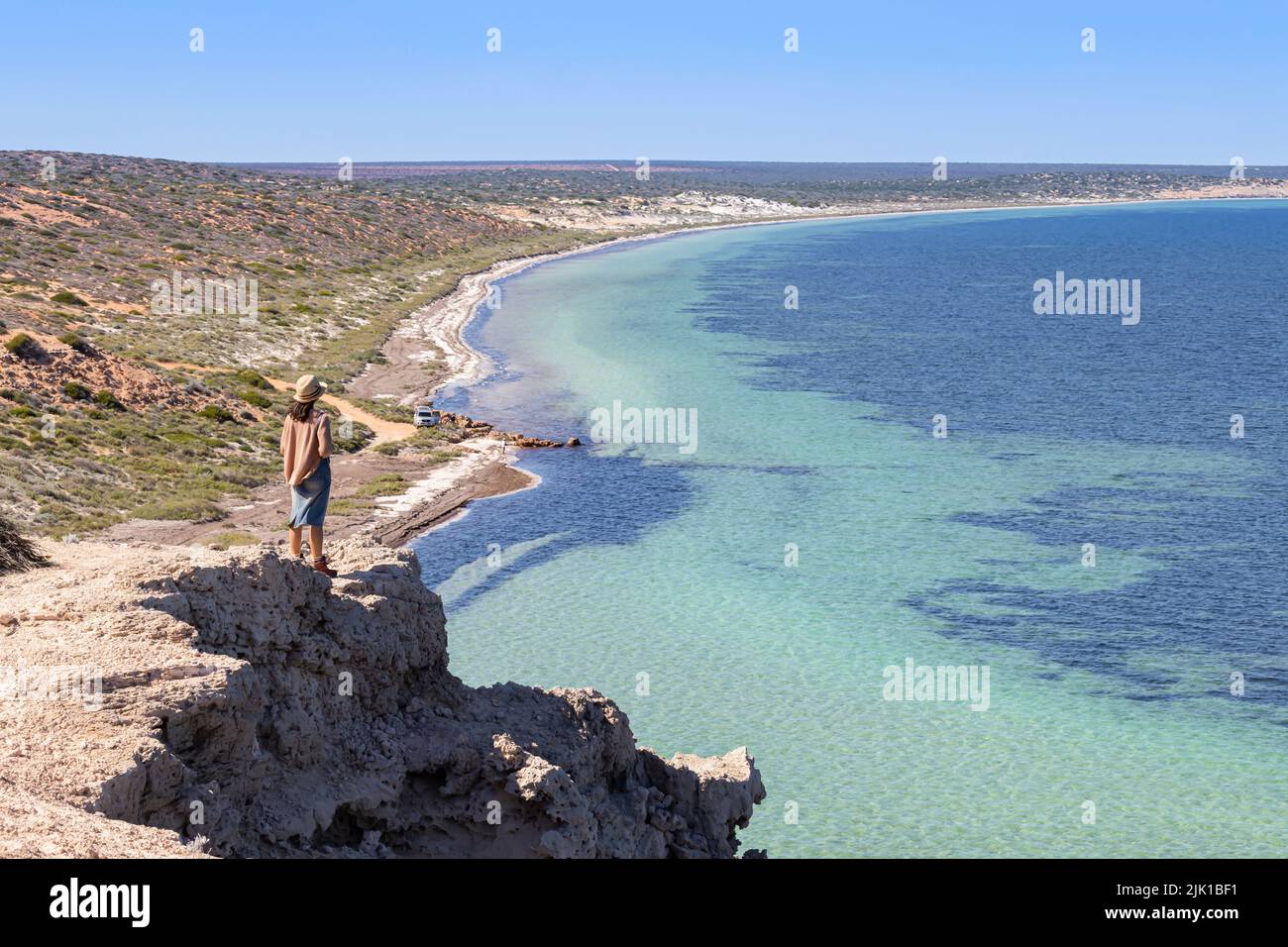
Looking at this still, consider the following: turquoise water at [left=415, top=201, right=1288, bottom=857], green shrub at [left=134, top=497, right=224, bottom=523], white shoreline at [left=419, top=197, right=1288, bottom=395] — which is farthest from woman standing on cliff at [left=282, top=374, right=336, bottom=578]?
white shoreline at [left=419, top=197, right=1288, bottom=395]

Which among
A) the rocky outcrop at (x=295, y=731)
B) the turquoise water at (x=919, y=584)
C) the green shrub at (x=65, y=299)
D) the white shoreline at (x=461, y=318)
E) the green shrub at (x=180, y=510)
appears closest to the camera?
the rocky outcrop at (x=295, y=731)

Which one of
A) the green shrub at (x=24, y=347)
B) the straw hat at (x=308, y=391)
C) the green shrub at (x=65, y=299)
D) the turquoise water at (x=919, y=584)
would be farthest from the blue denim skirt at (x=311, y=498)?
the green shrub at (x=65, y=299)

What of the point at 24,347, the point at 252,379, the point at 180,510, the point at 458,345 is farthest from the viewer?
the point at 458,345

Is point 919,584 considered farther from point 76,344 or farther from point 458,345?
point 458,345

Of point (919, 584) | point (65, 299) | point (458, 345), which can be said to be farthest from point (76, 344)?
point (919, 584)

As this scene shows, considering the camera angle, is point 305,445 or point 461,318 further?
point 461,318

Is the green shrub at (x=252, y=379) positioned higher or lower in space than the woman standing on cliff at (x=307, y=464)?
lower

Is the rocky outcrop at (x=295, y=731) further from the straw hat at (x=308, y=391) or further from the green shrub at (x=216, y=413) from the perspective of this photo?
the green shrub at (x=216, y=413)

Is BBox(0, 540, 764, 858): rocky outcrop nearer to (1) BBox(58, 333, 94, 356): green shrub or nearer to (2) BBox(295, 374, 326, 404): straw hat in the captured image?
(2) BBox(295, 374, 326, 404): straw hat
